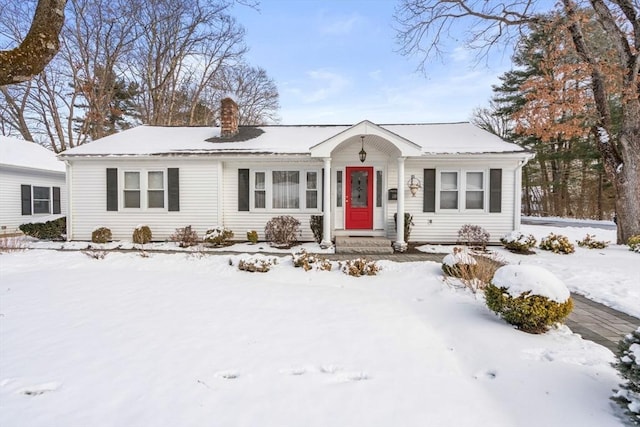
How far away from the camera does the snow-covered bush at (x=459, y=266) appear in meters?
5.34

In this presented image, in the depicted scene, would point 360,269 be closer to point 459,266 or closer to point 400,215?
point 459,266

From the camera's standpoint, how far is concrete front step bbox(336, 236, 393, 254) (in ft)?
28.1

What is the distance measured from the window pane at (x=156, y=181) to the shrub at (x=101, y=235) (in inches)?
79.3

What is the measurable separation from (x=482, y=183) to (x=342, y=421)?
9.57 m

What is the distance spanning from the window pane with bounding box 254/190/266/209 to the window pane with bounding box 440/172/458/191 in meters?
6.11

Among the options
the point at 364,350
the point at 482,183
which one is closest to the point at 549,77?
the point at 482,183

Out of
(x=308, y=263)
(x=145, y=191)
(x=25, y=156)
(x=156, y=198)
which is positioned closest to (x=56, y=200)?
(x=25, y=156)

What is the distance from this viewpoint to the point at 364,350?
3.19 meters

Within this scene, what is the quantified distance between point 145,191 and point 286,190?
483cm

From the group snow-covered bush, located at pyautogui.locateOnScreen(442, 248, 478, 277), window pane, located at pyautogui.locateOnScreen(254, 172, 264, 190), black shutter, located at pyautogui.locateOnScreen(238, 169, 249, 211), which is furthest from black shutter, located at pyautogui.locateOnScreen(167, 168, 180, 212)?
snow-covered bush, located at pyautogui.locateOnScreen(442, 248, 478, 277)

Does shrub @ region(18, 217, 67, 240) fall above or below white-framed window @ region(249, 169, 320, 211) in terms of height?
below

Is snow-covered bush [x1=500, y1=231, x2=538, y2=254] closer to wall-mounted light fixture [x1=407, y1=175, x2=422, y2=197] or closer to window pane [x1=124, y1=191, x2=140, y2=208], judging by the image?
wall-mounted light fixture [x1=407, y1=175, x2=422, y2=197]

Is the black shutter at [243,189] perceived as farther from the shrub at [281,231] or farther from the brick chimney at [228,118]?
the brick chimney at [228,118]

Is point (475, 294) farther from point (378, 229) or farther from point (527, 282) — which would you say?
point (378, 229)
